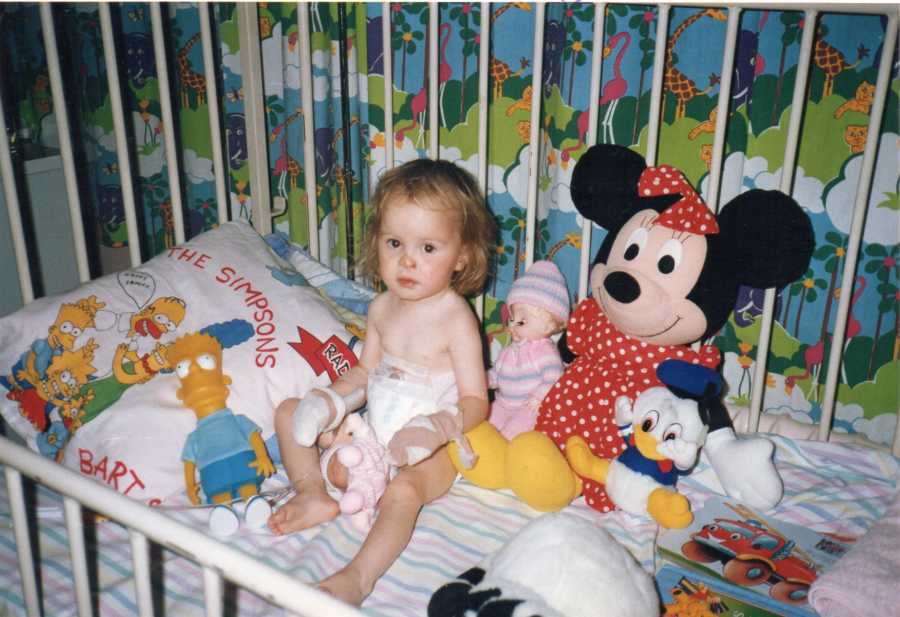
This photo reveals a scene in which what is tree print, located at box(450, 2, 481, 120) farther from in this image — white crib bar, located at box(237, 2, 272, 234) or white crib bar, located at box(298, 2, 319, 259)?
white crib bar, located at box(237, 2, 272, 234)

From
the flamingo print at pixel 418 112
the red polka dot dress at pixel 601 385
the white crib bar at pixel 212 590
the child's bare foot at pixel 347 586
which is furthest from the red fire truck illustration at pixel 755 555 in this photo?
the flamingo print at pixel 418 112

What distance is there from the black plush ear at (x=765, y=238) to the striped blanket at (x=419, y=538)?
35cm

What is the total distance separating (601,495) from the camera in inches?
45.9

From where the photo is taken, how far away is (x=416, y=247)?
116 cm

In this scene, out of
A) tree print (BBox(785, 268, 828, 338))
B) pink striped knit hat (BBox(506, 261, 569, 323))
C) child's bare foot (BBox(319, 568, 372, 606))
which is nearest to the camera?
child's bare foot (BBox(319, 568, 372, 606))

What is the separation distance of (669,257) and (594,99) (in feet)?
1.08

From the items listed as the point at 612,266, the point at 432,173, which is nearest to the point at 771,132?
the point at 612,266

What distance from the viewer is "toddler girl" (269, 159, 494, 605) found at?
3.69 feet

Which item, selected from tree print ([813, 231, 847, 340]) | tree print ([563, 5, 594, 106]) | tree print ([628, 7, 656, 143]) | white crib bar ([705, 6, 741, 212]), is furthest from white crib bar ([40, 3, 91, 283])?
tree print ([813, 231, 847, 340])

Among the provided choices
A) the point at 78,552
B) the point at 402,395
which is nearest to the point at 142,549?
the point at 78,552

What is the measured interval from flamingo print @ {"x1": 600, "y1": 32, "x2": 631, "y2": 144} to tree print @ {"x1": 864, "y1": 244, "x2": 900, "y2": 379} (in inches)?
19.8

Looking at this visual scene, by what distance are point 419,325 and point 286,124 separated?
748mm

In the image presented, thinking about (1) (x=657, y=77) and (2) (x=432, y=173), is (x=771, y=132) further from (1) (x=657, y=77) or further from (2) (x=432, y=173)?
(2) (x=432, y=173)

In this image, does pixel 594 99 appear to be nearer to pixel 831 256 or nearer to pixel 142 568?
pixel 831 256
